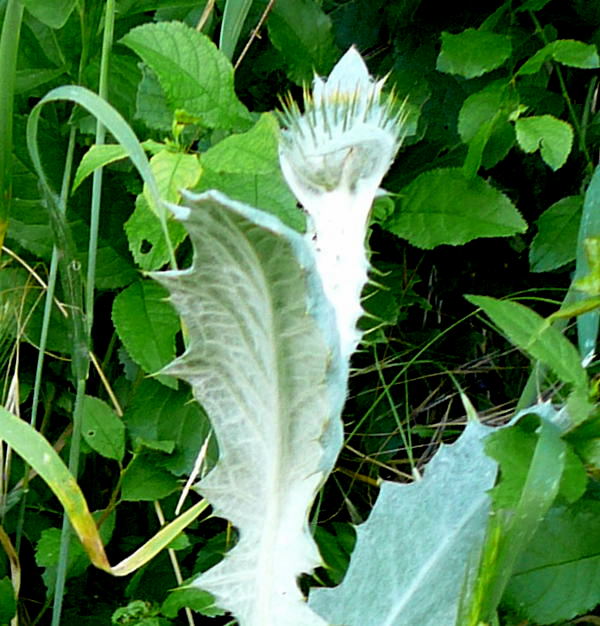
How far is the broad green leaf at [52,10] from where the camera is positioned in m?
0.90

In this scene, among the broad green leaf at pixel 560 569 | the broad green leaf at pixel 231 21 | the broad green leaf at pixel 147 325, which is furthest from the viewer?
the broad green leaf at pixel 147 325

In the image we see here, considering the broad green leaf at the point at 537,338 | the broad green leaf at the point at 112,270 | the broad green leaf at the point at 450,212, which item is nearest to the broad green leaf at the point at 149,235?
the broad green leaf at the point at 112,270

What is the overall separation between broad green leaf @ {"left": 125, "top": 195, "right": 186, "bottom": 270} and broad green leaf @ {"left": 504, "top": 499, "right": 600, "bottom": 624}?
16.3 inches

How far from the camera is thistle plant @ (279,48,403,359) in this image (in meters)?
0.61

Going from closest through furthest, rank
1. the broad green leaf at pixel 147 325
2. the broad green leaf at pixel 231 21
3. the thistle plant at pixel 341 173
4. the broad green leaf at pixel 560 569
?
the thistle plant at pixel 341 173, the broad green leaf at pixel 560 569, the broad green leaf at pixel 231 21, the broad green leaf at pixel 147 325

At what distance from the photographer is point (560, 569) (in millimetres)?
741

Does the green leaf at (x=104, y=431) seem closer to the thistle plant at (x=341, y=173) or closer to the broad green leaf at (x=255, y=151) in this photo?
the broad green leaf at (x=255, y=151)

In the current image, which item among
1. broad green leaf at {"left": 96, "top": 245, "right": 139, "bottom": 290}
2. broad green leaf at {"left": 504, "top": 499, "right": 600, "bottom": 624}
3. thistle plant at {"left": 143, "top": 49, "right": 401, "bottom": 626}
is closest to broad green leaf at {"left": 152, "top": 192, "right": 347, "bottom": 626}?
thistle plant at {"left": 143, "top": 49, "right": 401, "bottom": 626}

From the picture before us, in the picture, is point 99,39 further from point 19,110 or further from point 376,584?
point 376,584

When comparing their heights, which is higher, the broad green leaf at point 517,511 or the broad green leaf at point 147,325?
the broad green leaf at point 147,325

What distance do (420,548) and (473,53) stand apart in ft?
1.74

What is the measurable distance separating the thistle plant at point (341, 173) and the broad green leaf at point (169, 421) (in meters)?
0.40

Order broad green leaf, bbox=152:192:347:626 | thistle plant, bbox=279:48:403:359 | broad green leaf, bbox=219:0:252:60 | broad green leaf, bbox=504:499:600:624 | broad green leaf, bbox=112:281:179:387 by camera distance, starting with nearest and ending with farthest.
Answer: broad green leaf, bbox=152:192:347:626 < thistle plant, bbox=279:48:403:359 < broad green leaf, bbox=504:499:600:624 < broad green leaf, bbox=219:0:252:60 < broad green leaf, bbox=112:281:179:387

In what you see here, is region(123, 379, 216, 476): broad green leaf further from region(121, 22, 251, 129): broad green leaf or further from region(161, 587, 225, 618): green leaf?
region(121, 22, 251, 129): broad green leaf
